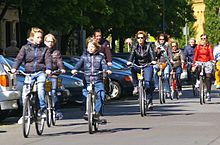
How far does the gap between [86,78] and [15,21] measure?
108ft

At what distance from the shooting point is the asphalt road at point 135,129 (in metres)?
11.2

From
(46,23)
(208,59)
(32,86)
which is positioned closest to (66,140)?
(32,86)

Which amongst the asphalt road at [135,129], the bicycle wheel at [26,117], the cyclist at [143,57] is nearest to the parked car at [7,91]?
the asphalt road at [135,129]

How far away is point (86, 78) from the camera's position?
12.8 m

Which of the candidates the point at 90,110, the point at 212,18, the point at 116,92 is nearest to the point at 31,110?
the point at 90,110

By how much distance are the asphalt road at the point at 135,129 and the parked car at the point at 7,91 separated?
41 cm

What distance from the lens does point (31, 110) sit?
11.9 meters

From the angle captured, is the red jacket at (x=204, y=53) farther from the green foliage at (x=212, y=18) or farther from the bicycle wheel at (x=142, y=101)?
the green foliage at (x=212, y=18)

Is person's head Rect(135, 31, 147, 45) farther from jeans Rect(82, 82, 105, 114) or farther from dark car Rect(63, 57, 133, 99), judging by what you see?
dark car Rect(63, 57, 133, 99)

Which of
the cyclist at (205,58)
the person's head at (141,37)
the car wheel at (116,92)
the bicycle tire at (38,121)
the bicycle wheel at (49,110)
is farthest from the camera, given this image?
the car wheel at (116,92)

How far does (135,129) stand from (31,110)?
2.04 meters

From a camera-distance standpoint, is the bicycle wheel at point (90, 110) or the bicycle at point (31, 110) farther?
the bicycle wheel at point (90, 110)

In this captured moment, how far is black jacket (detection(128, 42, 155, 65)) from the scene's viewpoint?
52.0ft

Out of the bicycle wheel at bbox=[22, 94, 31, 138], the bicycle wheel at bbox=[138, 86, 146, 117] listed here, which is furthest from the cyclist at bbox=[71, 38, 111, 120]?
the bicycle wheel at bbox=[138, 86, 146, 117]
